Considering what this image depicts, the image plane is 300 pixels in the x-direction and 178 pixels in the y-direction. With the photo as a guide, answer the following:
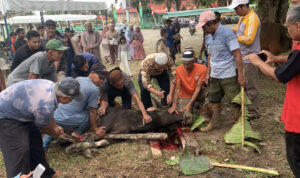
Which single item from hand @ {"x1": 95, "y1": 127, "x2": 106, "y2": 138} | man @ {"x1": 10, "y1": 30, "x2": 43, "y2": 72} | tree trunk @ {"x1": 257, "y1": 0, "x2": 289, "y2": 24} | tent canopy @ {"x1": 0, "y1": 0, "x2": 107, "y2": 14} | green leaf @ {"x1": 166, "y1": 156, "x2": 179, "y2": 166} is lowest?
green leaf @ {"x1": 166, "y1": 156, "x2": 179, "y2": 166}

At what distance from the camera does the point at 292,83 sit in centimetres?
218

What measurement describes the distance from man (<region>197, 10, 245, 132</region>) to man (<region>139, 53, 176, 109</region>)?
0.74m

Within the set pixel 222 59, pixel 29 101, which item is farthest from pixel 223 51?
pixel 29 101

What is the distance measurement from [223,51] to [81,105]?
7.65 feet

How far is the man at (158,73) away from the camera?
→ 174 inches

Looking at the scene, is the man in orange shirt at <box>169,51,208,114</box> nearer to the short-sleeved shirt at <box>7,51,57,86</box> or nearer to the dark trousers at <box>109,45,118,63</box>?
the short-sleeved shirt at <box>7,51,57,86</box>

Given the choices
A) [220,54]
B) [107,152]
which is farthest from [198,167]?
[220,54]

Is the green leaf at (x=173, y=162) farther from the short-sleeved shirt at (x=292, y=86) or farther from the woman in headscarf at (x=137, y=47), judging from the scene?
the woman in headscarf at (x=137, y=47)

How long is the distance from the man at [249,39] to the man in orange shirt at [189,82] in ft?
2.53

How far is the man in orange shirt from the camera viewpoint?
14.9ft

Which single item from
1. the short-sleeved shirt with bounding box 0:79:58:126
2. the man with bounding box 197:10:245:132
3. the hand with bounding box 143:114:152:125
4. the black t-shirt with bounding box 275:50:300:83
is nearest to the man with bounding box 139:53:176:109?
the hand with bounding box 143:114:152:125

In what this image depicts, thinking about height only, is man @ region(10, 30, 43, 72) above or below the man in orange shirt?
above

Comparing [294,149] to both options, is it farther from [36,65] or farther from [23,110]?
[36,65]

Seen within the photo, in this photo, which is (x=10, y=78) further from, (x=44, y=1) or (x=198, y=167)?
(x=44, y=1)
